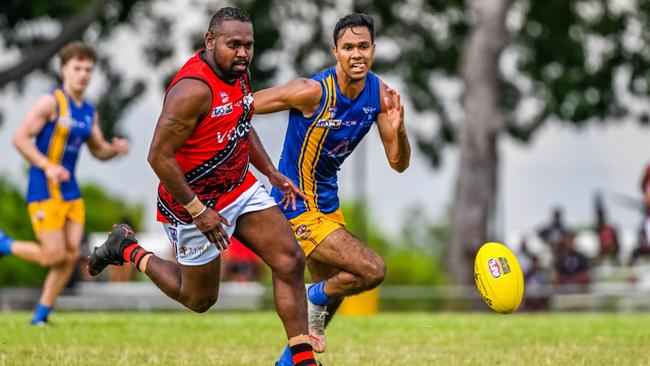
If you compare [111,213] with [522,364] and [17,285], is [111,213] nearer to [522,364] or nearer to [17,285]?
[17,285]

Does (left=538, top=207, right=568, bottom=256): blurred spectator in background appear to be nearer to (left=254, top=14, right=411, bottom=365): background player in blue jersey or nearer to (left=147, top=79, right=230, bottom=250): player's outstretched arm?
(left=254, top=14, right=411, bottom=365): background player in blue jersey

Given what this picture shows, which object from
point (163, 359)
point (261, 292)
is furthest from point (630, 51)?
point (163, 359)

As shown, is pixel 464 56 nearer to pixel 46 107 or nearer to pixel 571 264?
pixel 571 264

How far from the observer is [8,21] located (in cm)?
2444

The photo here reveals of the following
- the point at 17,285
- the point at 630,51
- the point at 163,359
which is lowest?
the point at 17,285

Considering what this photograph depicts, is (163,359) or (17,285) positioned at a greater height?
(163,359)

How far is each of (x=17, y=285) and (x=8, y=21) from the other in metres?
5.83

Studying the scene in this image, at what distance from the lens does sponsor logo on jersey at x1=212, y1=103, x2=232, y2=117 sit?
6.47 meters

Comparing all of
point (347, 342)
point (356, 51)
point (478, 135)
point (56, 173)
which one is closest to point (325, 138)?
point (356, 51)

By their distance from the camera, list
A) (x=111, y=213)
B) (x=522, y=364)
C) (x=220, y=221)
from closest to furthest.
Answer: (x=220, y=221) < (x=522, y=364) < (x=111, y=213)

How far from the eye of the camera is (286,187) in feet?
25.1

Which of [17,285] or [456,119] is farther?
[456,119]

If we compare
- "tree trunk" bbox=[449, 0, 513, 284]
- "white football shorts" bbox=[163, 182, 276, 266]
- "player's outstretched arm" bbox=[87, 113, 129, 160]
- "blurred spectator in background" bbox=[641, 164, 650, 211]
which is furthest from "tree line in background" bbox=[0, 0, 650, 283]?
"white football shorts" bbox=[163, 182, 276, 266]

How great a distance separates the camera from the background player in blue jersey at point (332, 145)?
Answer: 312 inches
